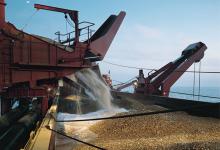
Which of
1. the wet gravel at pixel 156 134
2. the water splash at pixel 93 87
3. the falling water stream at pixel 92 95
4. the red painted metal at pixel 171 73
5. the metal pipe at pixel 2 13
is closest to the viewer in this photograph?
the wet gravel at pixel 156 134

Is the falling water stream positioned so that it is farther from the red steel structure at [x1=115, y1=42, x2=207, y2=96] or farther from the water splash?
the red steel structure at [x1=115, y1=42, x2=207, y2=96]

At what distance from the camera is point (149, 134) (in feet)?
19.3

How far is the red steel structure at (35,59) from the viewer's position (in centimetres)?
911

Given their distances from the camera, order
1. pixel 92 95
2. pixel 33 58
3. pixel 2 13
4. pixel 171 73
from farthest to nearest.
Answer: pixel 171 73 → pixel 92 95 → pixel 33 58 → pixel 2 13

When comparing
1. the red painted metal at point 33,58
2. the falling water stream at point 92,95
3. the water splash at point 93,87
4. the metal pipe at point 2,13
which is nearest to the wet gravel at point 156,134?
the falling water stream at point 92,95

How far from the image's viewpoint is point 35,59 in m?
9.87

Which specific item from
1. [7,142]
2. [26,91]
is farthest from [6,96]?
[7,142]

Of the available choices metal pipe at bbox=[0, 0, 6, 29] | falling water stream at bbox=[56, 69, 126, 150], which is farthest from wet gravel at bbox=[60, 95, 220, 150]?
metal pipe at bbox=[0, 0, 6, 29]

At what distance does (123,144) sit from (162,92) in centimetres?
755

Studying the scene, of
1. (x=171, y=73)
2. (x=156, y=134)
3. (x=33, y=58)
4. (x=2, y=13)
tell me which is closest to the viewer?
(x=156, y=134)

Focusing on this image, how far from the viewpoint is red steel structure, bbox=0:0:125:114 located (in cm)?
911

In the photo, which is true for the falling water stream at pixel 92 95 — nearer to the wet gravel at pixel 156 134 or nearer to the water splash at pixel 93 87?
the water splash at pixel 93 87

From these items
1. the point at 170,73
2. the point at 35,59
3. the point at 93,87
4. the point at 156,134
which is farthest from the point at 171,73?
the point at 156,134

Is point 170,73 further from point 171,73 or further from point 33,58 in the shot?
point 33,58
